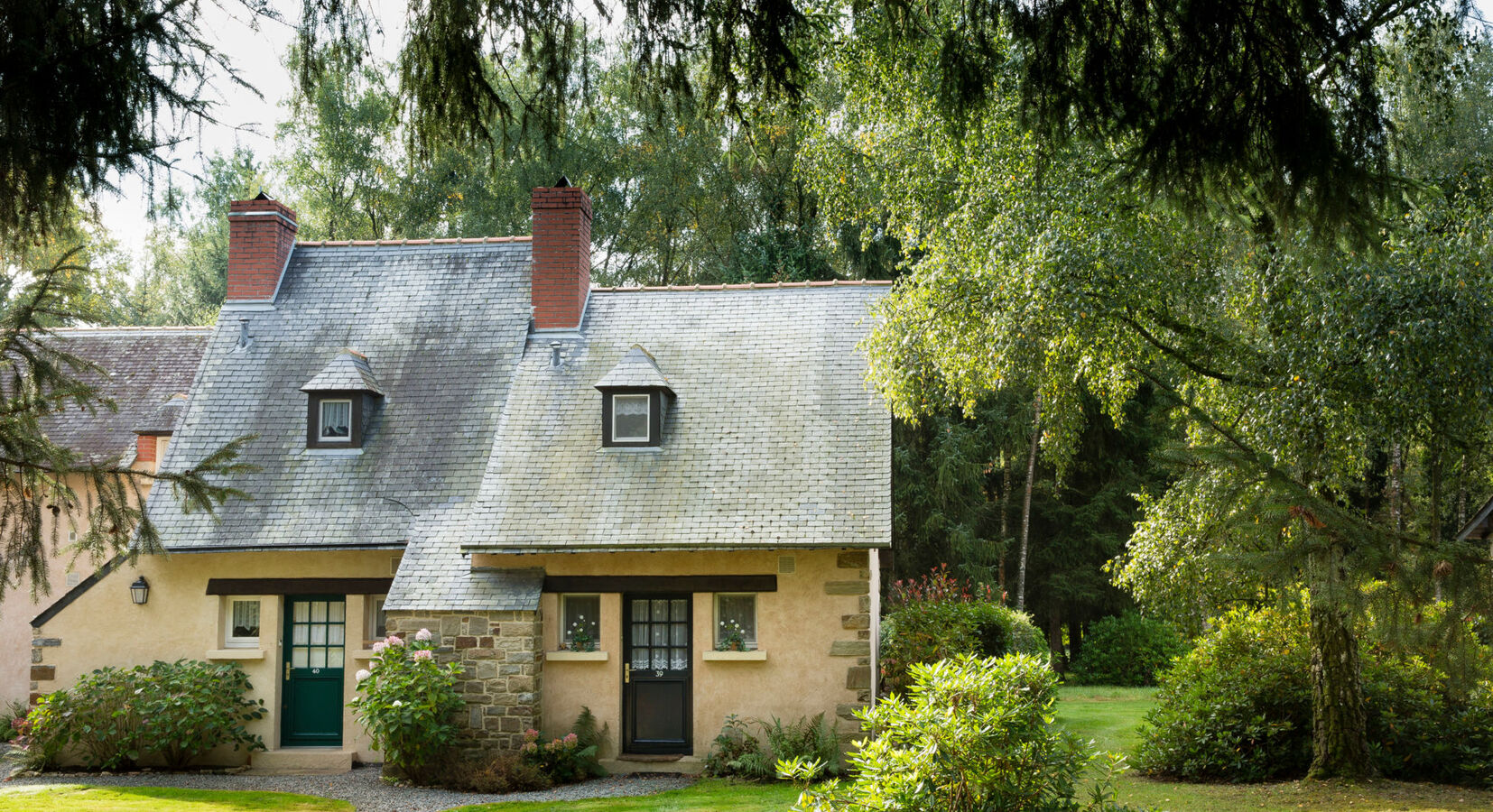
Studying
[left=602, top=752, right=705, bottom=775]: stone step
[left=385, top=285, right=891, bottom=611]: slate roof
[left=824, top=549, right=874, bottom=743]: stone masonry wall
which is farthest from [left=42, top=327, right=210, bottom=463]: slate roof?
[left=824, top=549, right=874, bottom=743]: stone masonry wall

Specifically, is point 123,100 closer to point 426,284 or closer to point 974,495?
point 426,284

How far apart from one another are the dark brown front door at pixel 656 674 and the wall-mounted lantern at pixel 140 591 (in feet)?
18.3

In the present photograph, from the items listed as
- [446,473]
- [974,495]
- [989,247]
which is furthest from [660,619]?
[974,495]

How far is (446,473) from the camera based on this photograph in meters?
14.1

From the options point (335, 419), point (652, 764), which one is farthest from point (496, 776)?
point (335, 419)

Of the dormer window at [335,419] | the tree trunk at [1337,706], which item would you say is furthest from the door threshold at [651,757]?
the tree trunk at [1337,706]

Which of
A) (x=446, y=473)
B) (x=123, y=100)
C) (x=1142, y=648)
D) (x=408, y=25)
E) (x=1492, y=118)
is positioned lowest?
(x=1142, y=648)

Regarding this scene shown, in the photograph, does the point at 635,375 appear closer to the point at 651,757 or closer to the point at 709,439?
the point at 709,439

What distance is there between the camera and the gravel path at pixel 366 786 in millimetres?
11141

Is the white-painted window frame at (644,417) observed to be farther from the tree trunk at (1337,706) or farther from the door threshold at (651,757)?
the tree trunk at (1337,706)

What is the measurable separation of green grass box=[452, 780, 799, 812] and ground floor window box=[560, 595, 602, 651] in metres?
2.35

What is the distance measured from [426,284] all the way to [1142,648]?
53.5 feet

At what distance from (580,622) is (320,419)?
172 inches

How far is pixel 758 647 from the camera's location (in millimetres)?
12750
